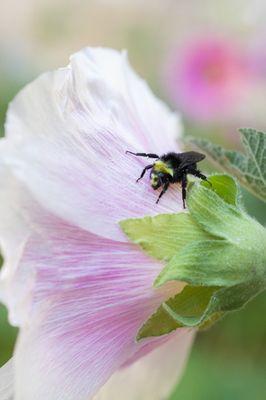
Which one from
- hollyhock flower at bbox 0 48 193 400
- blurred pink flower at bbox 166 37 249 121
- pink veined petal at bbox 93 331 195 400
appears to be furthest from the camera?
blurred pink flower at bbox 166 37 249 121

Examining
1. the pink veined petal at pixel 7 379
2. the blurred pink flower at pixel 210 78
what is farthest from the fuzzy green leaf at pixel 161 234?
the blurred pink flower at pixel 210 78

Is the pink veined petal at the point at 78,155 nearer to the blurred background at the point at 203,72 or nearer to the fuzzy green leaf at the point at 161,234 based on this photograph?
the fuzzy green leaf at the point at 161,234

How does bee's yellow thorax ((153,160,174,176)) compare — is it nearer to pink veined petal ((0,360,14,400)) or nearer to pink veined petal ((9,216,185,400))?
pink veined petal ((9,216,185,400))

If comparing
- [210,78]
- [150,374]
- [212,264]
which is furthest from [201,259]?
[210,78]

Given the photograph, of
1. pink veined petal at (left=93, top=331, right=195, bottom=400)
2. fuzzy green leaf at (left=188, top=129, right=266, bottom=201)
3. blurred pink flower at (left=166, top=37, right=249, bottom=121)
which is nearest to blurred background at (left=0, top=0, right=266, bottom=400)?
blurred pink flower at (left=166, top=37, right=249, bottom=121)

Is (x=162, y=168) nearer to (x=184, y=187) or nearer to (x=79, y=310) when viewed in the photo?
(x=184, y=187)

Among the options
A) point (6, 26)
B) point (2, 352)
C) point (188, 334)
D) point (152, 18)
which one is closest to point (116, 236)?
point (188, 334)
